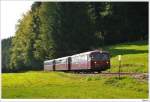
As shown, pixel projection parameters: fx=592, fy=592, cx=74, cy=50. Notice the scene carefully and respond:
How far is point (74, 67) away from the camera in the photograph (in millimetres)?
34938

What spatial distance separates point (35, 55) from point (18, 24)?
71.7 inches

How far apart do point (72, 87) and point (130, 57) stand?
785 cm

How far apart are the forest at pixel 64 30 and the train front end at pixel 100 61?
5076 millimetres

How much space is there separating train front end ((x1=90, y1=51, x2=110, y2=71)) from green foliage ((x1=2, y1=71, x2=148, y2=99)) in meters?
5.42

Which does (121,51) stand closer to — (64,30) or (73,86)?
(64,30)

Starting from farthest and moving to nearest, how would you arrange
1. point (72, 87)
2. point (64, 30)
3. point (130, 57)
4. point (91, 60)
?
point (91, 60)
point (130, 57)
point (64, 30)
point (72, 87)

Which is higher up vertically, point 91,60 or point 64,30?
point 64,30

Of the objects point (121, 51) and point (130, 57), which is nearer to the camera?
point (121, 51)

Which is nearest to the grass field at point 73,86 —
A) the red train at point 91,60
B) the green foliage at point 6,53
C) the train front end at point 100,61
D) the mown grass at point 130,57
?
the mown grass at point 130,57

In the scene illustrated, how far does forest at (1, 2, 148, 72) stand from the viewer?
2462 cm

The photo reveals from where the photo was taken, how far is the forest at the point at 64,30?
24625 mm

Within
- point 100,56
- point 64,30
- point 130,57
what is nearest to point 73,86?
point 64,30

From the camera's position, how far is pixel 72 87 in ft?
77.2

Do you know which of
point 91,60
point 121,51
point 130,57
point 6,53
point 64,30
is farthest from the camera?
point 91,60
